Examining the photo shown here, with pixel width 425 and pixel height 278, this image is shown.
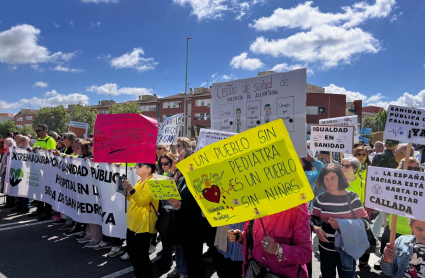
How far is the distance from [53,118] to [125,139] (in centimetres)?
7887

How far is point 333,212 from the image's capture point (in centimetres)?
321

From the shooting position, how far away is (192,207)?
11.2ft

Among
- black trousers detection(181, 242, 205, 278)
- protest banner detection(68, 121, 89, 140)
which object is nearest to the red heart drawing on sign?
black trousers detection(181, 242, 205, 278)

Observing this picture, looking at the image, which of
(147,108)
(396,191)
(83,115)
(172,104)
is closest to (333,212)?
(396,191)

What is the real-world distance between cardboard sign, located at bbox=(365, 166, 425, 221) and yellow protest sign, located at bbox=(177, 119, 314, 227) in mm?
1252

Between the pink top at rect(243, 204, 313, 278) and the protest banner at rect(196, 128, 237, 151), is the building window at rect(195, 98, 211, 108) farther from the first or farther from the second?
the pink top at rect(243, 204, 313, 278)

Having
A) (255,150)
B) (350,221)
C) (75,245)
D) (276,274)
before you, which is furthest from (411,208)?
(75,245)

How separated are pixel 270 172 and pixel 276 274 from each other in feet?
2.61

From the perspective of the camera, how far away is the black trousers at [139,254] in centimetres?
348

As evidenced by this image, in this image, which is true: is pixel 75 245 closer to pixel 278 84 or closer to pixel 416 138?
pixel 278 84

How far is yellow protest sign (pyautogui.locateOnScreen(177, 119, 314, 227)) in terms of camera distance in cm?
197

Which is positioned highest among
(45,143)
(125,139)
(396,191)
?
(125,139)

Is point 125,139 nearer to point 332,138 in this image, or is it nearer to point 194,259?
point 194,259

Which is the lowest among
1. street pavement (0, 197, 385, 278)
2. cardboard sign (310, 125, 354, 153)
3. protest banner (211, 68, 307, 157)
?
street pavement (0, 197, 385, 278)
